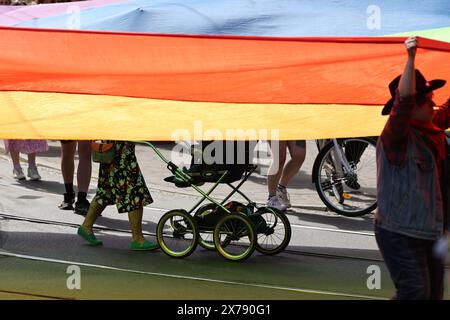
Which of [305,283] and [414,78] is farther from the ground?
[414,78]

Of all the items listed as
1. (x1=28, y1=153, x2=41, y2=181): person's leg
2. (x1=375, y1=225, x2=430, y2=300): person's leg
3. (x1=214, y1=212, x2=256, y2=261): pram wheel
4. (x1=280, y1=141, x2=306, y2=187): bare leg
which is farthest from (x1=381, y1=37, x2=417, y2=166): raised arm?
(x1=28, y1=153, x2=41, y2=181): person's leg

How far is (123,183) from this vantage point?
30.8 ft

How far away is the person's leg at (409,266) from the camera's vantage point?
18.5 feet

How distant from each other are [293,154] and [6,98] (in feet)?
12.0

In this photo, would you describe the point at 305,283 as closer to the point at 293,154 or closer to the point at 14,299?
the point at 14,299

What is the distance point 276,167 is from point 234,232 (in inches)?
94.9

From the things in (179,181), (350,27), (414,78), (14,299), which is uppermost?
(350,27)

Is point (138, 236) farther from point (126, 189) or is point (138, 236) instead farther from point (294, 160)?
point (294, 160)

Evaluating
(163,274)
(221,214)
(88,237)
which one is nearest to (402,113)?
(163,274)

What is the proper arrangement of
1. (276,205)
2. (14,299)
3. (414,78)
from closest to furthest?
(414,78), (14,299), (276,205)

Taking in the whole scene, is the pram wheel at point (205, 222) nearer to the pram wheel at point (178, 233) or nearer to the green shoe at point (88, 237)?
the pram wheel at point (178, 233)
